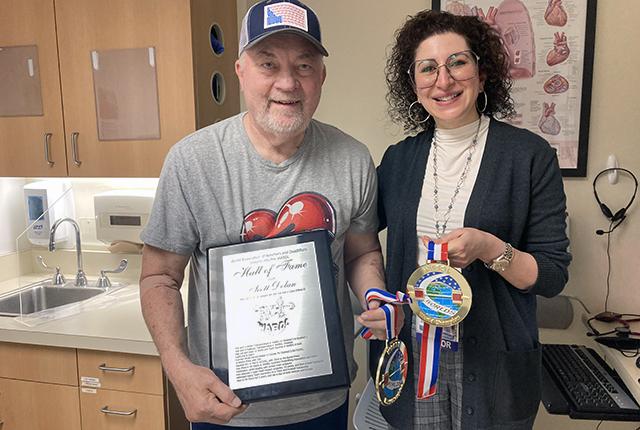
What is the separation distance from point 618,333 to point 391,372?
1162 millimetres

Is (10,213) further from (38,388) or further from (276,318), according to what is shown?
(276,318)

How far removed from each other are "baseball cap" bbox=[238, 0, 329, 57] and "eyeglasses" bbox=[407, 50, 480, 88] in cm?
31

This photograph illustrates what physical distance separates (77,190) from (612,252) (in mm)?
2495

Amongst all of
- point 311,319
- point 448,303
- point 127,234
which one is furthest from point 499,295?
point 127,234

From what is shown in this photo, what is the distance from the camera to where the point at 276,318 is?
1092 mm

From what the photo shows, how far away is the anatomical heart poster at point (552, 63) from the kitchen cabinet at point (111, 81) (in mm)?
1124

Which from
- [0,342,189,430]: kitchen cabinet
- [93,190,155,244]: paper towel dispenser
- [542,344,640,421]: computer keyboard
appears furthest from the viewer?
[93,190,155,244]: paper towel dispenser

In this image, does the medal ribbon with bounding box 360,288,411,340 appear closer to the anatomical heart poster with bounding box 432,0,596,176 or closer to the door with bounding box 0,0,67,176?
the anatomical heart poster with bounding box 432,0,596,176

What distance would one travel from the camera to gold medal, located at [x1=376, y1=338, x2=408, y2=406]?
3.96 ft

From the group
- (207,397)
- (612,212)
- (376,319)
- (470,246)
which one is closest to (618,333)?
(612,212)

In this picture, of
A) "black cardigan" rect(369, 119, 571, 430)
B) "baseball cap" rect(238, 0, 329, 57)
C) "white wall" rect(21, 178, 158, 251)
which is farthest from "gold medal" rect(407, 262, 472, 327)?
"white wall" rect(21, 178, 158, 251)

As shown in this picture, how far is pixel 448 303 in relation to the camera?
115 cm

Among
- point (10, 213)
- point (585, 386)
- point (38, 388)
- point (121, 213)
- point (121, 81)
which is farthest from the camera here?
point (10, 213)

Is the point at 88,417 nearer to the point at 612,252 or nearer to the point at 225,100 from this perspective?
the point at 225,100
